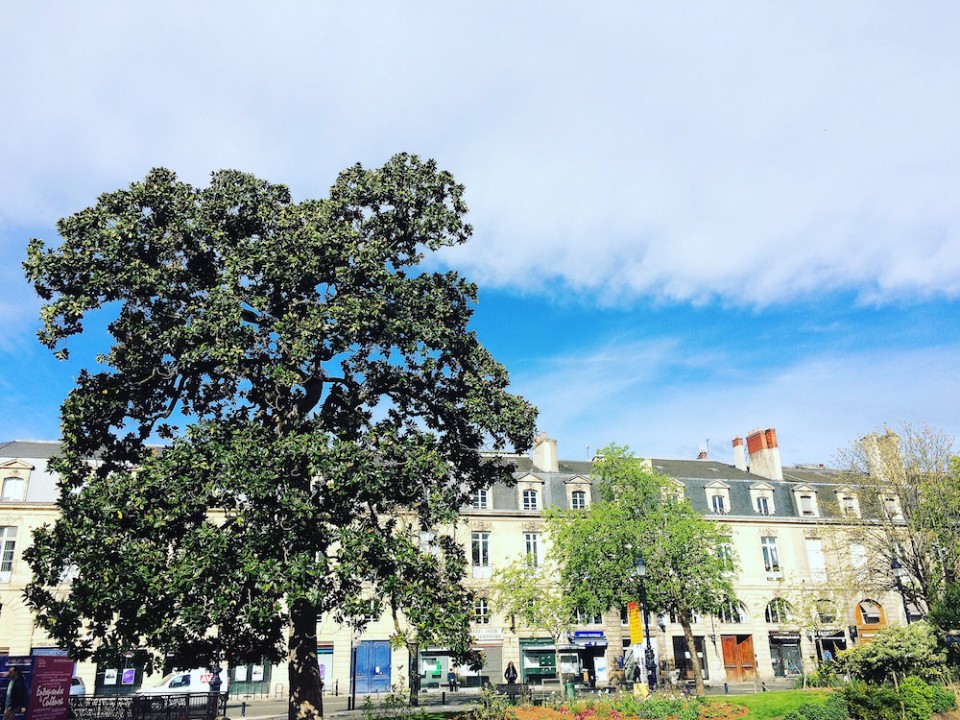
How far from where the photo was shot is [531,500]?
48.0m

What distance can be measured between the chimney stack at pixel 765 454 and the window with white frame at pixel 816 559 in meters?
5.10

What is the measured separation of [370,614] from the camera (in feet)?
50.1

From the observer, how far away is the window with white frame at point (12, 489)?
133 feet

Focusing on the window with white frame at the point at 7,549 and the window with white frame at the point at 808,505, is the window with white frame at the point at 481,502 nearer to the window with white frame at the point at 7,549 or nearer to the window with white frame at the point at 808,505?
the window with white frame at the point at 808,505

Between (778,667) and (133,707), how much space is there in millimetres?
41463

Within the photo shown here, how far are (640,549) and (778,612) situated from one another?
58.9ft

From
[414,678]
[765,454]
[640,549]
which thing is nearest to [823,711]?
[640,549]

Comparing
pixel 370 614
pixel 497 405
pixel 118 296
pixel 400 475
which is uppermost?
pixel 118 296

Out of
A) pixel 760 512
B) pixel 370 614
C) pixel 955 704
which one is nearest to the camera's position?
pixel 370 614

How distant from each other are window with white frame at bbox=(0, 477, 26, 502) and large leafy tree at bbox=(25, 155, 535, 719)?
28048 millimetres

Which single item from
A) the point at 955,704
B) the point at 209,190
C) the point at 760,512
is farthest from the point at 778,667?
the point at 209,190

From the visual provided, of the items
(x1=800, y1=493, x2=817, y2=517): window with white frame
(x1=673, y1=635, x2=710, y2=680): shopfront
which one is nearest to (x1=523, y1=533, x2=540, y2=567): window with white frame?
(x1=673, y1=635, x2=710, y2=680): shopfront

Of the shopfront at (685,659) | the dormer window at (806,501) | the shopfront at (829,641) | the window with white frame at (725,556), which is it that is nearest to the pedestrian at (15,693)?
the window with white frame at (725,556)

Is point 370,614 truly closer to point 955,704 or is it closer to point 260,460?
point 260,460
